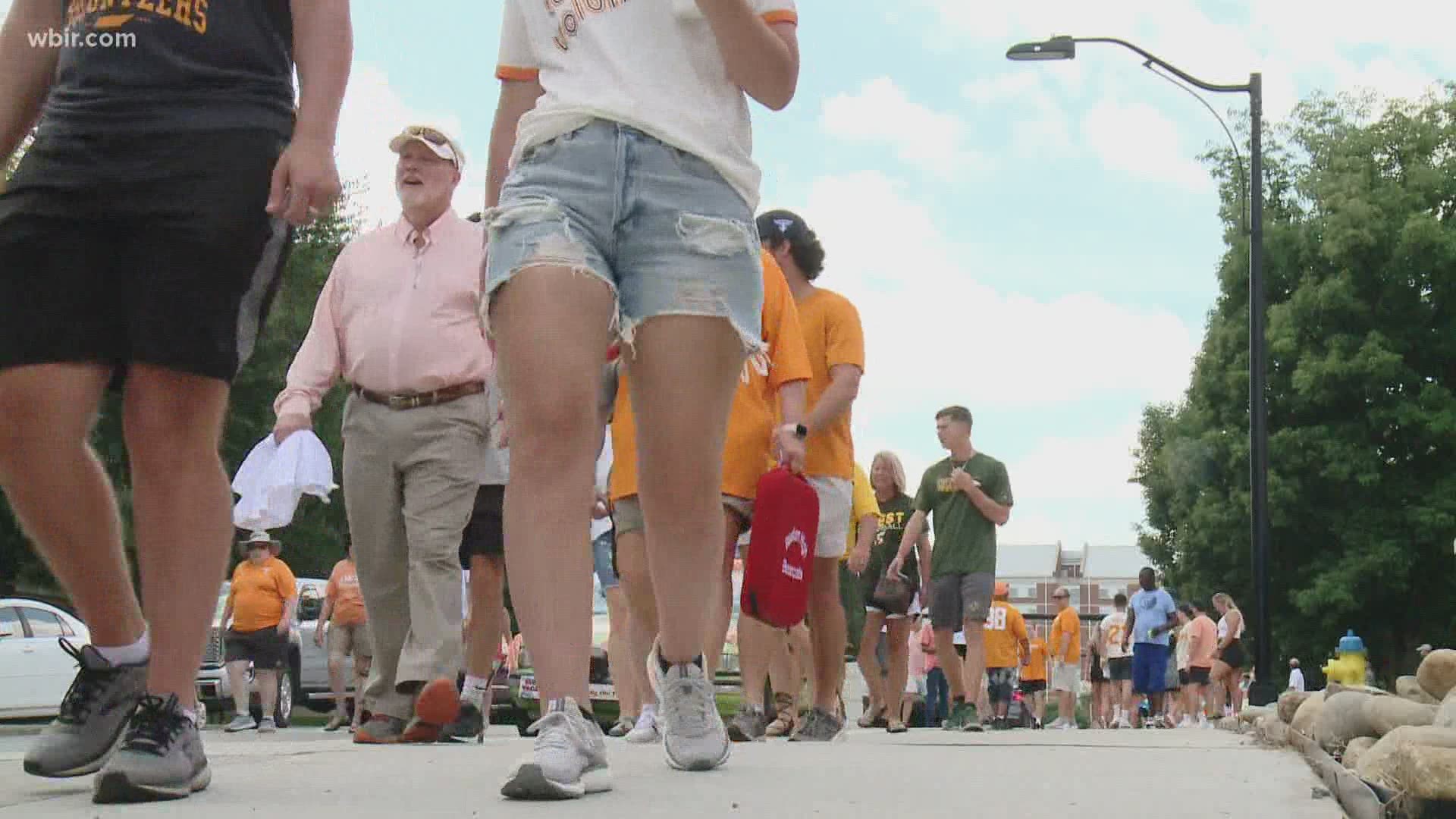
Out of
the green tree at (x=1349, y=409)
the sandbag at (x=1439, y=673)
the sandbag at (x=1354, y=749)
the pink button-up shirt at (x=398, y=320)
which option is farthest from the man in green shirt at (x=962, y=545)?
the green tree at (x=1349, y=409)

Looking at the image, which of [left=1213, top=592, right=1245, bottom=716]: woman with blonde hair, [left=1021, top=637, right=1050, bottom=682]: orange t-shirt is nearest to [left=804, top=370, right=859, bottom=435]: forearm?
[left=1213, top=592, right=1245, bottom=716]: woman with blonde hair

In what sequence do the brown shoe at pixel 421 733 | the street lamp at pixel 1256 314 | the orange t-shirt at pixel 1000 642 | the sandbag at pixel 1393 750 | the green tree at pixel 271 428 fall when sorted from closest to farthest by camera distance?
the sandbag at pixel 1393 750, the brown shoe at pixel 421 733, the orange t-shirt at pixel 1000 642, the street lamp at pixel 1256 314, the green tree at pixel 271 428

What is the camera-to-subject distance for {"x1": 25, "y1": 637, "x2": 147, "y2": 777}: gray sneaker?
3.96 meters

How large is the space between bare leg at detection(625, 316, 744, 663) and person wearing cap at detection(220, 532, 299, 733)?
13.3 meters

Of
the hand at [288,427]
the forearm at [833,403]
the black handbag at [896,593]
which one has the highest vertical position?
the forearm at [833,403]

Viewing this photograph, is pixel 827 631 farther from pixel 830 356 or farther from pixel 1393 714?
pixel 1393 714

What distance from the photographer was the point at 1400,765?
442cm

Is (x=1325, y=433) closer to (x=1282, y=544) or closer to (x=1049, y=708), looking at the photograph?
(x=1282, y=544)

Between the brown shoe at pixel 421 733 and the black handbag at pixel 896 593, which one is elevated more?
the black handbag at pixel 896 593

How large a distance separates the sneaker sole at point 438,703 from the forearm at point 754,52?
245 centimetres

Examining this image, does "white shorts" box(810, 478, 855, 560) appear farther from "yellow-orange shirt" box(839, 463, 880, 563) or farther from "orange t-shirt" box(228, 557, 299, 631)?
"orange t-shirt" box(228, 557, 299, 631)

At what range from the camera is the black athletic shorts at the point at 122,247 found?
3.82 m

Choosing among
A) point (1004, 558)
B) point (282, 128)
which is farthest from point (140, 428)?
point (1004, 558)

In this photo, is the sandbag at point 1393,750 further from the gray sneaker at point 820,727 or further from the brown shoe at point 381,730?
the gray sneaker at point 820,727
